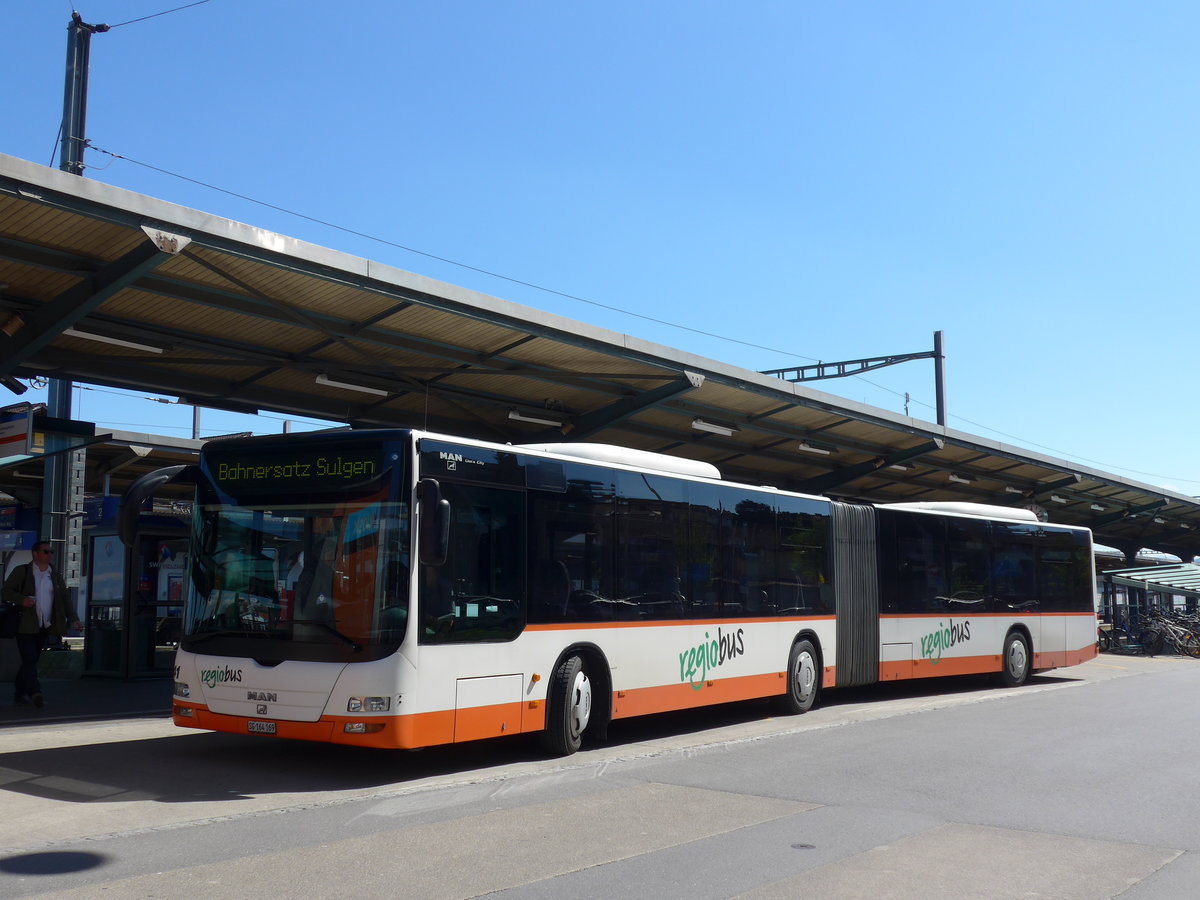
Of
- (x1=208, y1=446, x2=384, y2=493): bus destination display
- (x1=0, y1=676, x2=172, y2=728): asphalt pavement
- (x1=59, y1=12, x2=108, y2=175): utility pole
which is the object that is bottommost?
(x1=0, y1=676, x2=172, y2=728): asphalt pavement

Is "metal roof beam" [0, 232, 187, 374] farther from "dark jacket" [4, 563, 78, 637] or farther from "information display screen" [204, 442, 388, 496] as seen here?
"information display screen" [204, 442, 388, 496]

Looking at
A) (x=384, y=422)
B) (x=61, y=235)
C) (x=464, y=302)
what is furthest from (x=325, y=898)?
(x=384, y=422)

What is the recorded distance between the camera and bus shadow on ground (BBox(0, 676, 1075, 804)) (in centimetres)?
864

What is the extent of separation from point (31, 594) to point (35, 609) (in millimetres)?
179

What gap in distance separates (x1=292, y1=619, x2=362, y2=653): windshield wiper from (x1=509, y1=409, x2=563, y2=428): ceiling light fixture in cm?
992

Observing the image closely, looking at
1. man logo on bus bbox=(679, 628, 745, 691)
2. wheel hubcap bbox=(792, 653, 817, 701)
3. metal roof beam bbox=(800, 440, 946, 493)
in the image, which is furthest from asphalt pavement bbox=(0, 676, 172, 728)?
metal roof beam bbox=(800, 440, 946, 493)

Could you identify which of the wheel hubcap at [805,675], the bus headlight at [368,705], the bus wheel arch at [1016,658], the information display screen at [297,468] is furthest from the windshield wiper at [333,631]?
the bus wheel arch at [1016,658]

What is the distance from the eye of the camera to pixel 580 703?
11.0m

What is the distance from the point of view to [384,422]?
60.8 feet

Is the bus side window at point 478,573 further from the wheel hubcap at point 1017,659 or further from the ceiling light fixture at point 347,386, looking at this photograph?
the wheel hubcap at point 1017,659

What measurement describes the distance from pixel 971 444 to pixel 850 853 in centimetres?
1979

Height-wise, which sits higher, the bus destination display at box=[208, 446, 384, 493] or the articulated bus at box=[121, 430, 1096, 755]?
the bus destination display at box=[208, 446, 384, 493]

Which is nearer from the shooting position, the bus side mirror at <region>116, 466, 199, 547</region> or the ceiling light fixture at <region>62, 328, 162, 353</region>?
the bus side mirror at <region>116, 466, 199, 547</region>

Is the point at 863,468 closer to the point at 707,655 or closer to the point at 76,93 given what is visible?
the point at 707,655
